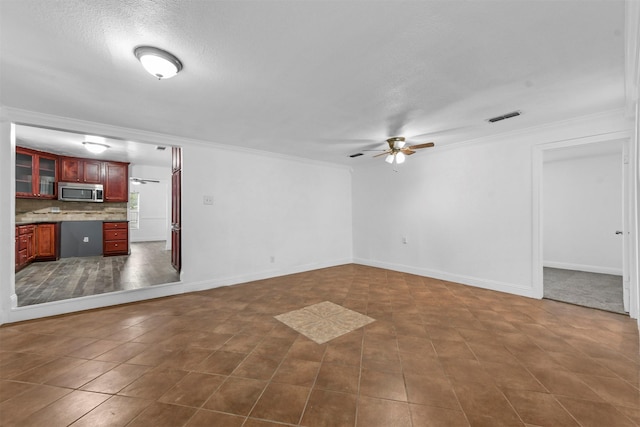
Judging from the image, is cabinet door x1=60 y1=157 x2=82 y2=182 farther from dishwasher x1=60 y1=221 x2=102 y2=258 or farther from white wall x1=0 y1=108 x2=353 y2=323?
white wall x1=0 y1=108 x2=353 y2=323

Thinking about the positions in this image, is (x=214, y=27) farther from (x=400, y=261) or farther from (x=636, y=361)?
(x=400, y=261)

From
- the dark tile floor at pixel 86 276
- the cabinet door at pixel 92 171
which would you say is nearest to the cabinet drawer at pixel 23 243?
the dark tile floor at pixel 86 276

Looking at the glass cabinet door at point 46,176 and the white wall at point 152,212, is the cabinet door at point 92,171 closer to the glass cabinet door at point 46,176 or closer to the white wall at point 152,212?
the glass cabinet door at point 46,176

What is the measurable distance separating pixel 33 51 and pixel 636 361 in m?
5.34

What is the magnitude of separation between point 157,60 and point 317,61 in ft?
3.90

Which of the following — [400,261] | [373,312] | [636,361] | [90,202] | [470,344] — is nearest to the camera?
[636,361]

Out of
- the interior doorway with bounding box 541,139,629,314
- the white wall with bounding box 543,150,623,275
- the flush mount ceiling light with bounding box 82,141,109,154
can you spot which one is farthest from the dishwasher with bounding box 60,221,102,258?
the white wall with bounding box 543,150,623,275

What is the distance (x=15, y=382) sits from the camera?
1830 millimetres

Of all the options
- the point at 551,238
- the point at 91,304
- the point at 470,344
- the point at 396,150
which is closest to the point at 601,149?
the point at 551,238

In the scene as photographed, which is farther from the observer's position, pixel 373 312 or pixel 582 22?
pixel 373 312

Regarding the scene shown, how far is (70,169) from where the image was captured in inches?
237

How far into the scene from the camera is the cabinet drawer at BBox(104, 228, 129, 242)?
6.54m

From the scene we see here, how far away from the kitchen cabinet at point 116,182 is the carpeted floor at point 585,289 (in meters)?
9.44

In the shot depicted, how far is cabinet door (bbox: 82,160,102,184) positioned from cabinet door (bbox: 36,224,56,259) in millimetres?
1311
